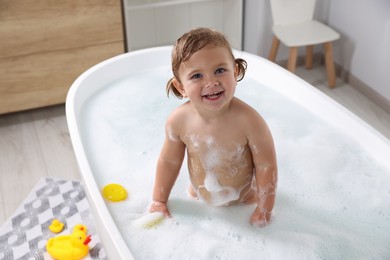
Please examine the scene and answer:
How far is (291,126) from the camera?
5.97ft

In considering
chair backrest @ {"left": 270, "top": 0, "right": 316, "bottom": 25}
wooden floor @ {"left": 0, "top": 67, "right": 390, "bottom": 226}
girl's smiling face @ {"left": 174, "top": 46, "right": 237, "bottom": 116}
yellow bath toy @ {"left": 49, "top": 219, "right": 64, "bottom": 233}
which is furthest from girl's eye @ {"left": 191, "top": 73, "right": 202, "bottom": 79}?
chair backrest @ {"left": 270, "top": 0, "right": 316, "bottom": 25}

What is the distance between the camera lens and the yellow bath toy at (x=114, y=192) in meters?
1.49

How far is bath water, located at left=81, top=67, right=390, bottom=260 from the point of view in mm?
1331

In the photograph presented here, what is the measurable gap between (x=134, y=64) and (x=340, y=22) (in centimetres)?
116

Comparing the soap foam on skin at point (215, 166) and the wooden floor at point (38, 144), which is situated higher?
the soap foam on skin at point (215, 166)

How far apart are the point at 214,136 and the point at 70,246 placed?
654mm

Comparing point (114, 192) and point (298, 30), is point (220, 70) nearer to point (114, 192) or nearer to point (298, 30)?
point (114, 192)

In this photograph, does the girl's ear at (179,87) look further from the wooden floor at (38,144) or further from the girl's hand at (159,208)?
the wooden floor at (38,144)

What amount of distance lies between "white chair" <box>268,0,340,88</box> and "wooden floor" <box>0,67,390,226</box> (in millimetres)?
225

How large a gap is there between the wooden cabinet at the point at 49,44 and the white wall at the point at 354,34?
0.70 metres

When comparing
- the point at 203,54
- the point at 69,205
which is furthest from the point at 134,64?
the point at 203,54

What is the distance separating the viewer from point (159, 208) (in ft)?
4.72

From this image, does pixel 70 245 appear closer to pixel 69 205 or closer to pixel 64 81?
pixel 69 205

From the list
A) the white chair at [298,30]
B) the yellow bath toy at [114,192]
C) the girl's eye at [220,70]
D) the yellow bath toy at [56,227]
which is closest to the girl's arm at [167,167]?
the yellow bath toy at [114,192]
